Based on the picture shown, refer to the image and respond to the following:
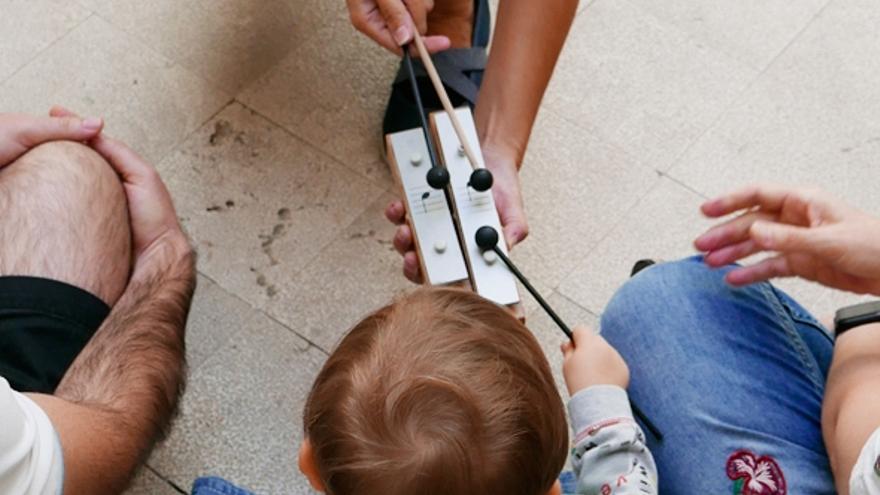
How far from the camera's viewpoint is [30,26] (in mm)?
1724

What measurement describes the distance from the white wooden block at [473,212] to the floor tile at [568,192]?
39 cm

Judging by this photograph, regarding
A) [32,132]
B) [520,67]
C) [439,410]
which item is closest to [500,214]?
[520,67]

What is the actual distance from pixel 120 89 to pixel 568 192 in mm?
661

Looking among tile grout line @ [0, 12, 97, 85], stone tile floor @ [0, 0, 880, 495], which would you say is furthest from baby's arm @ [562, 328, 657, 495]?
tile grout line @ [0, 12, 97, 85]

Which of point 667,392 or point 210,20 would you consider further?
point 210,20

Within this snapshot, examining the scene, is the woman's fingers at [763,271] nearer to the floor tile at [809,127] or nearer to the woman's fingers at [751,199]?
the woman's fingers at [751,199]

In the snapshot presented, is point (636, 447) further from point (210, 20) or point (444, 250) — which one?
point (210, 20)

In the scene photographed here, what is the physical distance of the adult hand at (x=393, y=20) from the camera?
4.31ft

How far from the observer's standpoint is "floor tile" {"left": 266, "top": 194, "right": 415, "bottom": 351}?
150 centimetres

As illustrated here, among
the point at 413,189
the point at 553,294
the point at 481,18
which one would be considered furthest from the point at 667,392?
the point at 481,18

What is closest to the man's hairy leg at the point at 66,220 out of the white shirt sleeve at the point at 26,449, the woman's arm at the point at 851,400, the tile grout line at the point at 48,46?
the white shirt sleeve at the point at 26,449

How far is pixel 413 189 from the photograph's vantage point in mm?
1174

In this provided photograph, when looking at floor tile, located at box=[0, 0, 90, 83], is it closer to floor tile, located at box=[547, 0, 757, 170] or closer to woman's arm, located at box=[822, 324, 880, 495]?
floor tile, located at box=[547, 0, 757, 170]

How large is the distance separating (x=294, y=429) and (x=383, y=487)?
57cm
